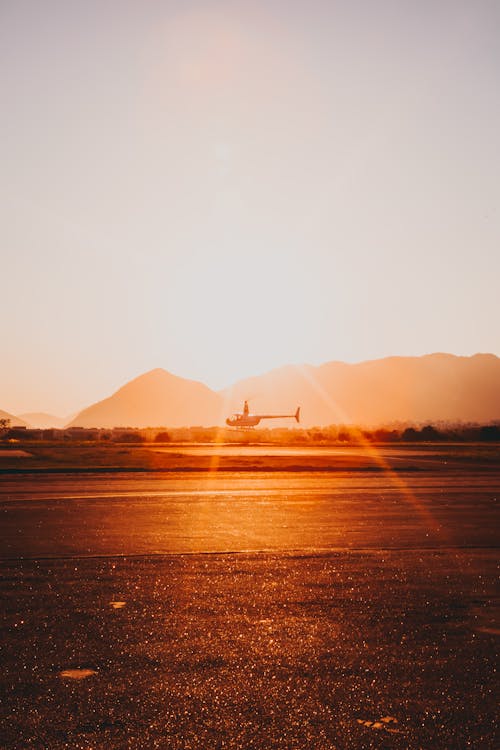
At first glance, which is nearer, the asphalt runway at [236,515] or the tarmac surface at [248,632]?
the tarmac surface at [248,632]

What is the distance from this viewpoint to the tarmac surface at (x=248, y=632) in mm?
4199

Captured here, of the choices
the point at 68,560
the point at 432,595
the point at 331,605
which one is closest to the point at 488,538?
the point at 432,595

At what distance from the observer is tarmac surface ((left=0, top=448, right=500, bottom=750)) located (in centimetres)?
420

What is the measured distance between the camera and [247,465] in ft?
103

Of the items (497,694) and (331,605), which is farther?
(331,605)

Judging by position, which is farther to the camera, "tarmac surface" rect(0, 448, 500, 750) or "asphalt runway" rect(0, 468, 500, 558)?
"asphalt runway" rect(0, 468, 500, 558)

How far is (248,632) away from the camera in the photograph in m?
6.09

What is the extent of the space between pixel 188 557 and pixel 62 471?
60.0 ft

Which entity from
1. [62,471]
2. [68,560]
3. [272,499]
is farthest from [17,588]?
[62,471]

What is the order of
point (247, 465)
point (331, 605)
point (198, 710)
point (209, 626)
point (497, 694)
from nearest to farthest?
1. point (198, 710)
2. point (497, 694)
3. point (209, 626)
4. point (331, 605)
5. point (247, 465)

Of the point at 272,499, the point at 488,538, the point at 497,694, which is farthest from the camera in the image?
the point at 272,499

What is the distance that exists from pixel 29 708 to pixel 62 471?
76.4ft

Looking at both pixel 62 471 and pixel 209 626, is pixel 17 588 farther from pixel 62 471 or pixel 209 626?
pixel 62 471

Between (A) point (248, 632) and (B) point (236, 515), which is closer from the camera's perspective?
(A) point (248, 632)
